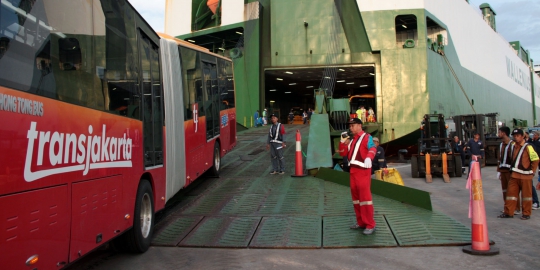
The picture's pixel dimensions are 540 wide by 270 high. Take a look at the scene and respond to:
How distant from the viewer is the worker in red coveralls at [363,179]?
6910 mm

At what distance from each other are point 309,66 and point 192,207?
19439mm

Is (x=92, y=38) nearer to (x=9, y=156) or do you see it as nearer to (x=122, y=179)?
(x=122, y=179)

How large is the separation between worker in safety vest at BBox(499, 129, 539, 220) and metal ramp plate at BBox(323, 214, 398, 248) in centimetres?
263

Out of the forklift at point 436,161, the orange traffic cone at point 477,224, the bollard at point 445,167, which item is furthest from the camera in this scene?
the forklift at point 436,161

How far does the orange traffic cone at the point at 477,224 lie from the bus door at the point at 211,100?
6.47m

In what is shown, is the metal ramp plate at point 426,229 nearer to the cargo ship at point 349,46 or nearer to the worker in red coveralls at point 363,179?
the worker in red coveralls at point 363,179

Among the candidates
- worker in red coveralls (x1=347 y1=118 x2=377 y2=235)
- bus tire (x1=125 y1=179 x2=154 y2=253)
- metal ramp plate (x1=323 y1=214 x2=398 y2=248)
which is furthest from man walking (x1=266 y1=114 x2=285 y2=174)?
bus tire (x1=125 y1=179 x2=154 y2=253)

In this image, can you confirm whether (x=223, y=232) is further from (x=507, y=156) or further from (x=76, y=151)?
(x=507, y=156)

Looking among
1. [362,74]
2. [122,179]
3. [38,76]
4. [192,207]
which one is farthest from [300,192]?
[362,74]

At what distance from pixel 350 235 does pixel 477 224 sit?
178 centimetres

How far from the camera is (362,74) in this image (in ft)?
100

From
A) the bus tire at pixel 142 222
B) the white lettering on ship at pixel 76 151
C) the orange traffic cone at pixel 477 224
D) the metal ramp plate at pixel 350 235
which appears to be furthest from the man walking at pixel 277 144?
the white lettering on ship at pixel 76 151

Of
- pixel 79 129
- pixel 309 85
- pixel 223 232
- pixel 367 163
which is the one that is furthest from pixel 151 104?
pixel 309 85

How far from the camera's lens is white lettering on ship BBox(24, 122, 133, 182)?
352 cm
